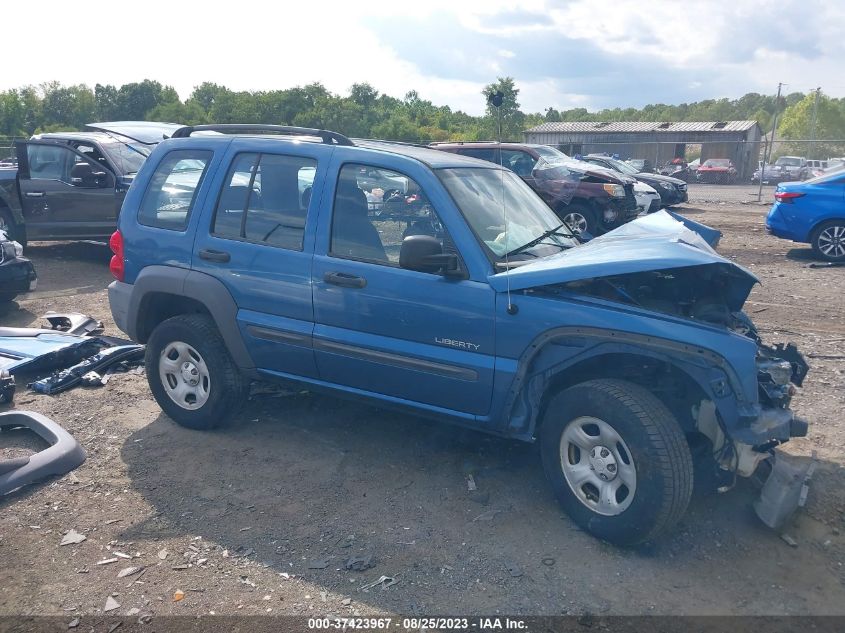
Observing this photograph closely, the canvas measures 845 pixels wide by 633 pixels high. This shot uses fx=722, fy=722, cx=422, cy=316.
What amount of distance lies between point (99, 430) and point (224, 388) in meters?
1.11

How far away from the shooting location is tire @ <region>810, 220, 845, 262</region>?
444 inches

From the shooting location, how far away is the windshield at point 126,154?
11.2m

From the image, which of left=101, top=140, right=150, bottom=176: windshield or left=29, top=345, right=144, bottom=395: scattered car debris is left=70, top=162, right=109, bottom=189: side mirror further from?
left=29, top=345, right=144, bottom=395: scattered car debris

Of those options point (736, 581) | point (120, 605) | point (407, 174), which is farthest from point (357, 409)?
point (736, 581)

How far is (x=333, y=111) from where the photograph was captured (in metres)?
26.3

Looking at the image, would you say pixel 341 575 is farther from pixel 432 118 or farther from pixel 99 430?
pixel 432 118

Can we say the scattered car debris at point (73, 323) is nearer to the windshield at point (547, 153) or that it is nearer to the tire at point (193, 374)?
the tire at point (193, 374)

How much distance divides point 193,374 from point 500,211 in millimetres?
2467

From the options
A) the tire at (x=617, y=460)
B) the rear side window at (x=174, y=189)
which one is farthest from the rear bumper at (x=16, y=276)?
the tire at (x=617, y=460)

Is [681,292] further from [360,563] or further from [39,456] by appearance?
[39,456]

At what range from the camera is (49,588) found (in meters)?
3.51

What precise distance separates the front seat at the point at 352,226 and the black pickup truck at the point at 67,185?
7.72 meters

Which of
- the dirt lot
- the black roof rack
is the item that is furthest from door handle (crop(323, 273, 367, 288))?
the dirt lot

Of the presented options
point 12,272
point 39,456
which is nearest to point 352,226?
point 39,456
